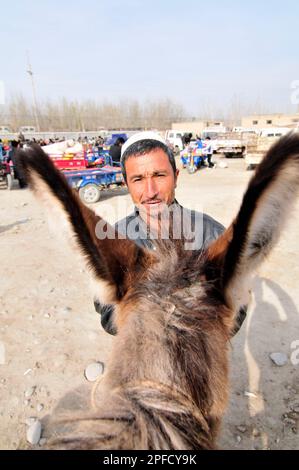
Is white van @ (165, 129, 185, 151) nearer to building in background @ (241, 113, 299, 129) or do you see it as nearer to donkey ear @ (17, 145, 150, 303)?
donkey ear @ (17, 145, 150, 303)

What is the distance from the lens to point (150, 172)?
2.04 m

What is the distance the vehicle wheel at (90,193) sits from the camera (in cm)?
1154

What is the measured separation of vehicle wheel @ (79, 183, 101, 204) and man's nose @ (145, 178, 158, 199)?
9.86 m

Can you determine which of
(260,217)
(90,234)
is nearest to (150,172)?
(90,234)

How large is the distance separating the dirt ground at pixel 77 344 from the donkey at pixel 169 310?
0.42 ft

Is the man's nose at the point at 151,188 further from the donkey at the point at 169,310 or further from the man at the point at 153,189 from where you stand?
the donkey at the point at 169,310

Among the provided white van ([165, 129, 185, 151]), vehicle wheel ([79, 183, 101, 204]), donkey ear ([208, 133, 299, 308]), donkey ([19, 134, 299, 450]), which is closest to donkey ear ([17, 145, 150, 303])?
donkey ([19, 134, 299, 450])

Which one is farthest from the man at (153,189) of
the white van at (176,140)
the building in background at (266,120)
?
the building in background at (266,120)

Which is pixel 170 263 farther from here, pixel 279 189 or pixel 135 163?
pixel 135 163

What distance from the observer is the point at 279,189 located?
108 cm

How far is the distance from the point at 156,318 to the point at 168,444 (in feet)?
1.37

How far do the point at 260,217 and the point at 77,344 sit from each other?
374 cm

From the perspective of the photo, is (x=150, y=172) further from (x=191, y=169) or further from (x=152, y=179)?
(x=191, y=169)
